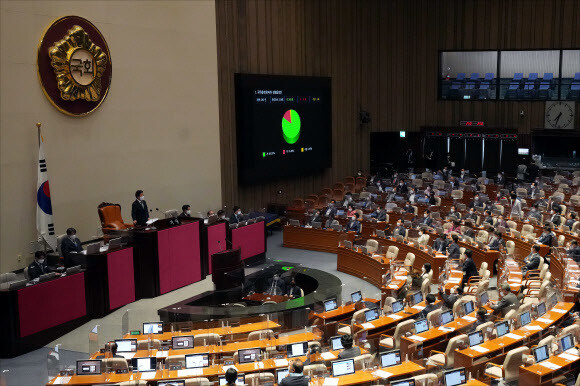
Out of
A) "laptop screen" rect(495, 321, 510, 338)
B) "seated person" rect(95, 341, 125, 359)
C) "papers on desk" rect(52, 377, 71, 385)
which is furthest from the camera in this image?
"laptop screen" rect(495, 321, 510, 338)

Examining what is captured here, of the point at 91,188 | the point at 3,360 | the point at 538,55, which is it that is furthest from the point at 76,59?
the point at 538,55

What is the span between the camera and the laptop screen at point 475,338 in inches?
432

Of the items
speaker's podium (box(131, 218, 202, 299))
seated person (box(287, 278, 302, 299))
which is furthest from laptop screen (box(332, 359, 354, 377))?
speaker's podium (box(131, 218, 202, 299))

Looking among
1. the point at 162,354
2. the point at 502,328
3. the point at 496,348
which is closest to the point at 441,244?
the point at 502,328

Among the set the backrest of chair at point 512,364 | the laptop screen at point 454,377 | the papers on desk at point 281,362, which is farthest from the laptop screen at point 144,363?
the backrest of chair at point 512,364

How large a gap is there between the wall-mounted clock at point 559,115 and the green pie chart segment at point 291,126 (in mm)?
10680

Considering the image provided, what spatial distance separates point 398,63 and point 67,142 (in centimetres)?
1738

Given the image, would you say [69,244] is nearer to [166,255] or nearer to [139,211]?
[139,211]

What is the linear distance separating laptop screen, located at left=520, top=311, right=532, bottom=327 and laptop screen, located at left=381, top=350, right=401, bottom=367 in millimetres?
2770

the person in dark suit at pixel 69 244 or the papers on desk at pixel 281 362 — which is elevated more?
the person in dark suit at pixel 69 244

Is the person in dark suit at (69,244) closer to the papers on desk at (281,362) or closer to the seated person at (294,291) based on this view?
the seated person at (294,291)

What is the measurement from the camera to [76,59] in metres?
17.1

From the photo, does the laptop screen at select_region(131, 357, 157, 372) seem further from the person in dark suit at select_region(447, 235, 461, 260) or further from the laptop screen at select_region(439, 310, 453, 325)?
the person in dark suit at select_region(447, 235, 461, 260)

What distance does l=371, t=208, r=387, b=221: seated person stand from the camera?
830 inches
